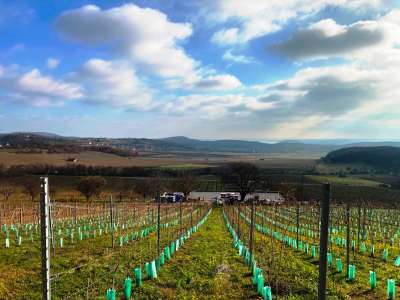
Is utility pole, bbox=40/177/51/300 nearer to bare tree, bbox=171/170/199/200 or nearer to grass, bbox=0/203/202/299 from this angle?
grass, bbox=0/203/202/299

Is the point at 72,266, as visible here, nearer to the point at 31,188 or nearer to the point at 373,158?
the point at 31,188

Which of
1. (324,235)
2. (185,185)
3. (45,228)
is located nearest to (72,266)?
(45,228)

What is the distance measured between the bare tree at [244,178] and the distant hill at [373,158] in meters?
73.0

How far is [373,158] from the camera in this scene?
469 feet

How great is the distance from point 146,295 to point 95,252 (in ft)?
24.0

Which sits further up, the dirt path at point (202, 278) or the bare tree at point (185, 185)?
the dirt path at point (202, 278)

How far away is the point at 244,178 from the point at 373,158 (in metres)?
90.3

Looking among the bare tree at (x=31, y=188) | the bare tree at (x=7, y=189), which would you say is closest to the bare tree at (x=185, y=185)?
the bare tree at (x=31, y=188)

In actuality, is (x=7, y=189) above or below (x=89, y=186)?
below

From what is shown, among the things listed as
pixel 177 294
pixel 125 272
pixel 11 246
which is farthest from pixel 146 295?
pixel 11 246

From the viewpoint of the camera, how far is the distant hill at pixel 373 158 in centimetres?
13275

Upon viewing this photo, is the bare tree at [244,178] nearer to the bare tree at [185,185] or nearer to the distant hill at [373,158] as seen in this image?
the bare tree at [185,185]

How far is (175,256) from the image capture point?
14.5 meters

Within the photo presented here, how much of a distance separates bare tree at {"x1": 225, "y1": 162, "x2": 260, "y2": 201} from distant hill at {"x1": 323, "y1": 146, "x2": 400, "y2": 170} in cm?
7302
